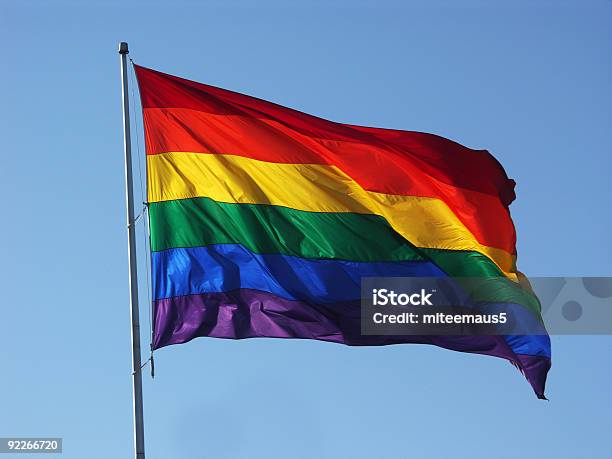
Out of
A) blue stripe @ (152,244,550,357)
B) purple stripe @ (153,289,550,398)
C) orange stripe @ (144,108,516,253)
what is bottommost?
purple stripe @ (153,289,550,398)

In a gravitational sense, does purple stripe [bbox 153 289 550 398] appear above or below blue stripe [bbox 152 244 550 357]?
below

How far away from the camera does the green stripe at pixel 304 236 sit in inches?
1195

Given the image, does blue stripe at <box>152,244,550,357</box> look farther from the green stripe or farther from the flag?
the green stripe

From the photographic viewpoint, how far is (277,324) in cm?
3028

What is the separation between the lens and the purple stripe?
2945 centimetres

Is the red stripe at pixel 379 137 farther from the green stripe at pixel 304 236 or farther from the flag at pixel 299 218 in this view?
the green stripe at pixel 304 236

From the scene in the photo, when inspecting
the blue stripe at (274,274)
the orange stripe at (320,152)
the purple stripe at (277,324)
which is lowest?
the purple stripe at (277,324)

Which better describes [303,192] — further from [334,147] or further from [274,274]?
[274,274]

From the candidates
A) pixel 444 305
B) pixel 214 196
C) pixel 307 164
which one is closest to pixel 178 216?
pixel 214 196

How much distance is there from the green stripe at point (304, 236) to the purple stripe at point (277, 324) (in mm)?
1025

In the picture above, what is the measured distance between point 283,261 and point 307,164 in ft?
7.12

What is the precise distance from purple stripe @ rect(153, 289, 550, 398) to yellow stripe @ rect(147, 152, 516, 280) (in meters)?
1.87

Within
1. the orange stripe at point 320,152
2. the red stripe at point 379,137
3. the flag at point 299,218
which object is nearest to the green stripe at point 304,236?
the flag at point 299,218

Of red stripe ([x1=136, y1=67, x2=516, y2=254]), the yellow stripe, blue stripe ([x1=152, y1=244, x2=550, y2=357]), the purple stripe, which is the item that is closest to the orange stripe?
red stripe ([x1=136, y1=67, x2=516, y2=254])
